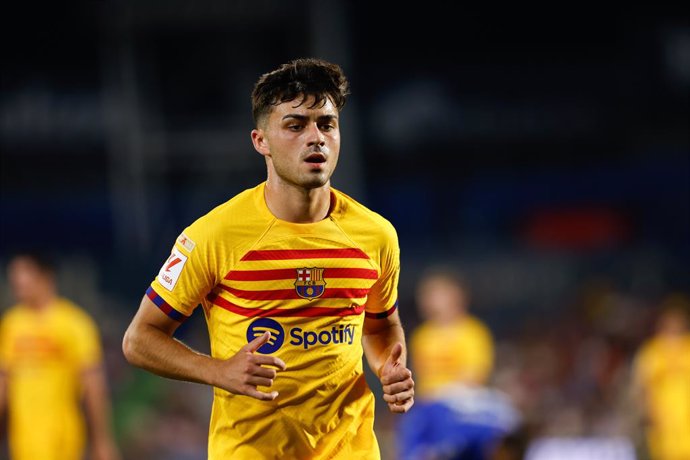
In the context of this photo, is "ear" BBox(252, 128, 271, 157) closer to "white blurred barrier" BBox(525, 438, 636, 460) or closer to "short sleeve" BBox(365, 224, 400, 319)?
"short sleeve" BBox(365, 224, 400, 319)

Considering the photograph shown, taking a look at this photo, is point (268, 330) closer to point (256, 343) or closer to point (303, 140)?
point (256, 343)

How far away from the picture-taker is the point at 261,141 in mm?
4160

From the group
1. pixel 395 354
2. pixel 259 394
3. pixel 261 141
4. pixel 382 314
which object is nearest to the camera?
pixel 259 394

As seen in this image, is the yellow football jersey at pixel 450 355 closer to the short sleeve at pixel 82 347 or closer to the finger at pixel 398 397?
the short sleeve at pixel 82 347

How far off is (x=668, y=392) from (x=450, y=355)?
2.11 metres

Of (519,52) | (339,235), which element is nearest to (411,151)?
(519,52)

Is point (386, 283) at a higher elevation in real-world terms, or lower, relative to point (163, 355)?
higher

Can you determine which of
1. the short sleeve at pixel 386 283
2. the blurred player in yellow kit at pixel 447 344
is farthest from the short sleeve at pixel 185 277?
the blurred player in yellow kit at pixel 447 344

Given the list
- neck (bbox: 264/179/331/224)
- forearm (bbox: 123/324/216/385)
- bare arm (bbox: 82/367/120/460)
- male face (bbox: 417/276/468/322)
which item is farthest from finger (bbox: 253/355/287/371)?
male face (bbox: 417/276/468/322)

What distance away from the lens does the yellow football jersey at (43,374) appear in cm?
837

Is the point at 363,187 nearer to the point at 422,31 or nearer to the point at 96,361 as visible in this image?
the point at 422,31

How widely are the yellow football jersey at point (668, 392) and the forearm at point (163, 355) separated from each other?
26.5 feet

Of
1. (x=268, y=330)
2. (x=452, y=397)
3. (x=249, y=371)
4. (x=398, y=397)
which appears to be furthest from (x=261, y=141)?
(x=452, y=397)

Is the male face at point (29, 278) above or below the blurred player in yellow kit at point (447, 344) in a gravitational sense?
above
